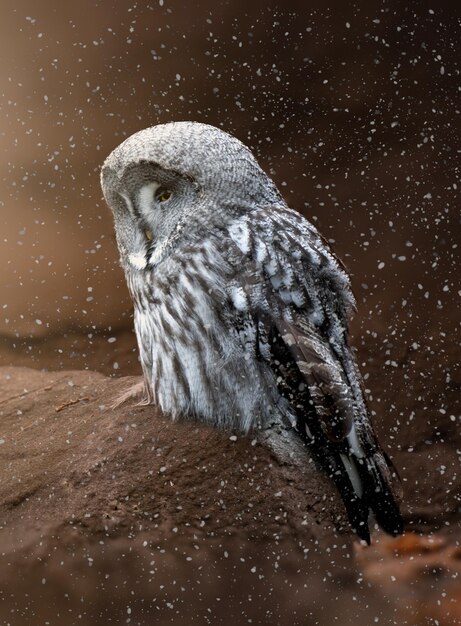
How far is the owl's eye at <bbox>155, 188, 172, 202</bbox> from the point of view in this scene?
5.98ft

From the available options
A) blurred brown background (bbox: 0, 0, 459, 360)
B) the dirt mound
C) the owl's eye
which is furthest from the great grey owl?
blurred brown background (bbox: 0, 0, 459, 360)

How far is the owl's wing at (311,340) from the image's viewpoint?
178 centimetres

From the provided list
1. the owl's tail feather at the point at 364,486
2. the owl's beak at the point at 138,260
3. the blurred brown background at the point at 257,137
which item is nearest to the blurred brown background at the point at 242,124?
the blurred brown background at the point at 257,137

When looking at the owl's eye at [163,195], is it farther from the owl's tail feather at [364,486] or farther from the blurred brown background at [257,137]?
the owl's tail feather at [364,486]

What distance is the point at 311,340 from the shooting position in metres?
1.80

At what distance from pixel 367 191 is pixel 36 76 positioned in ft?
2.99

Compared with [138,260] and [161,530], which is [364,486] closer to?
[161,530]

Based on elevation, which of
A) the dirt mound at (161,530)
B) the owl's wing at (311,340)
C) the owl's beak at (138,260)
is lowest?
the dirt mound at (161,530)

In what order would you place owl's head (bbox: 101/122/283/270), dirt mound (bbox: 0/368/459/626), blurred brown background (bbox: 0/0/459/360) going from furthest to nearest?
1. blurred brown background (bbox: 0/0/459/360)
2. dirt mound (bbox: 0/368/459/626)
3. owl's head (bbox: 101/122/283/270)

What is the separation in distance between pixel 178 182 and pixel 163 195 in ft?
0.16

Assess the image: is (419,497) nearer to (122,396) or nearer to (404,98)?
(122,396)

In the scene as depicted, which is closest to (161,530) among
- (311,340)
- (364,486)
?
(364,486)

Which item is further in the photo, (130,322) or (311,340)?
(130,322)

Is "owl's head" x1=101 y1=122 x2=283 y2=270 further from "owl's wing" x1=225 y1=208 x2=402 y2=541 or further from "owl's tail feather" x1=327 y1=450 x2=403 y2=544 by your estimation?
"owl's tail feather" x1=327 y1=450 x2=403 y2=544
